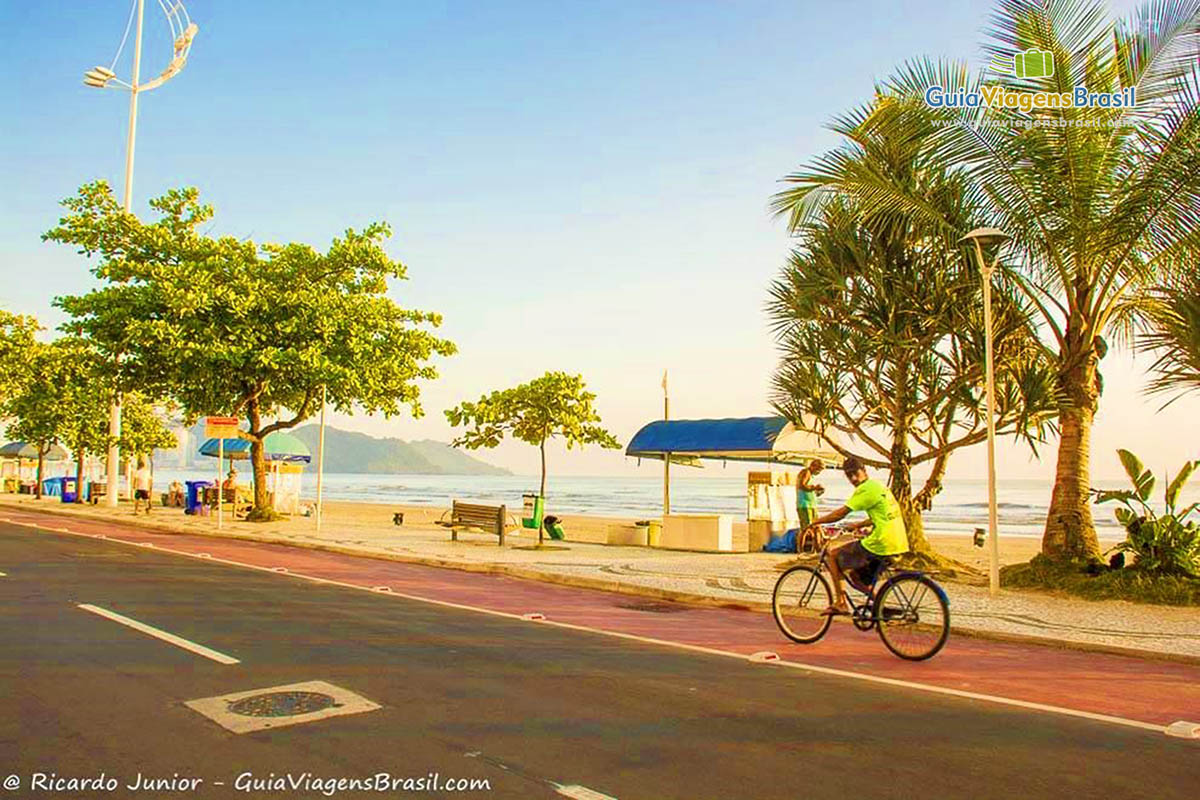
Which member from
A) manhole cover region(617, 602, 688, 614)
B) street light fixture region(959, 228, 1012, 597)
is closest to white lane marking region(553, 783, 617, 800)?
manhole cover region(617, 602, 688, 614)

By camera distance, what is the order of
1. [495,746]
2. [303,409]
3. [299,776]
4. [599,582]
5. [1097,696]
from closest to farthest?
[299,776]
[495,746]
[1097,696]
[599,582]
[303,409]

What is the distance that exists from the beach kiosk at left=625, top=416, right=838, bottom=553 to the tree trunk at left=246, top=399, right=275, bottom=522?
1217cm

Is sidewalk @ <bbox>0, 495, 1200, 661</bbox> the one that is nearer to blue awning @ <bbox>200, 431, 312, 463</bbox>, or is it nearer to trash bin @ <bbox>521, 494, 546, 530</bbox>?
trash bin @ <bbox>521, 494, 546, 530</bbox>

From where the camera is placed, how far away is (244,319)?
87.0 feet

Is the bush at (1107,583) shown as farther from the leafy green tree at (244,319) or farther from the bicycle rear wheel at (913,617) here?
the leafy green tree at (244,319)

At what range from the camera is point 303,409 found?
29688mm

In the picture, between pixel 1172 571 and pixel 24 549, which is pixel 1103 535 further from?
pixel 24 549

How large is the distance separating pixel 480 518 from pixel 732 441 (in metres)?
6.66

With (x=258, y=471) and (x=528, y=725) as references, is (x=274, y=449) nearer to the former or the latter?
(x=258, y=471)

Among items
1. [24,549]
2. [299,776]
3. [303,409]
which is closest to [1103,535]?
[303,409]

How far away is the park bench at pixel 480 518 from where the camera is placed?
22955mm

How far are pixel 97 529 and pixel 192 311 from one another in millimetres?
6356

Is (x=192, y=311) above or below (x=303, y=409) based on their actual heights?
above

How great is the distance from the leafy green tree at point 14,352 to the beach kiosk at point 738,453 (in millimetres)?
31234
